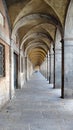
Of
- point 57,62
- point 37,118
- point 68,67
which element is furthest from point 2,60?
point 57,62

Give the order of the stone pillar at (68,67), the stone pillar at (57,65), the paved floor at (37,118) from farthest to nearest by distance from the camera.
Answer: the stone pillar at (57,65) < the stone pillar at (68,67) < the paved floor at (37,118)

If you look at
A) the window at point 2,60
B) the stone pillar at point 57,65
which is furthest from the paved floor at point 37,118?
the stone pillar at point 57,65

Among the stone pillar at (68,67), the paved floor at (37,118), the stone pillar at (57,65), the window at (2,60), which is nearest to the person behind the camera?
the paved floor at (37,118)

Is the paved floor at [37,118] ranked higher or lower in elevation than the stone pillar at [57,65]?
lower

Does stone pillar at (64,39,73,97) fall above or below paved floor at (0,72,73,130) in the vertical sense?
above

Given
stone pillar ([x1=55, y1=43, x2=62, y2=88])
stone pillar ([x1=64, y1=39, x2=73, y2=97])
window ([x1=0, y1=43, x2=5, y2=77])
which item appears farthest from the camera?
stone pillar ([x1=55, y1=43, x2=62, y2=88])

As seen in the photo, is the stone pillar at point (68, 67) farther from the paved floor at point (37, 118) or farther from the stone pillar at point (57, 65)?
the stone pillar at point (57, 65)

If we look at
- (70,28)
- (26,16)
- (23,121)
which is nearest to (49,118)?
(23,121)

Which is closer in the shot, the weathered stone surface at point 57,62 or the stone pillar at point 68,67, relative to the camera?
the stone pillar at point 68,67

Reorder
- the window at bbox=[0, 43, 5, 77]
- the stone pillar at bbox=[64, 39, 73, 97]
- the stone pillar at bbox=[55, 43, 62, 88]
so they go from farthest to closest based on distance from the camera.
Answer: the stone pillar at bbox=[55, 43, 62, 88], the stone pillar at bbox=[64, 39, 73, 97], the window at bbox=[0, 43, 5, 77]

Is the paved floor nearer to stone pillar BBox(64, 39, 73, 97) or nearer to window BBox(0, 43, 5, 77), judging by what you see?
window BBox(0, 43, 5, 77)

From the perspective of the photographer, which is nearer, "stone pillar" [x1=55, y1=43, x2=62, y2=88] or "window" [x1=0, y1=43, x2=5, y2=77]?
"window" [x1=0, y1=43, x2=5, y2=77]

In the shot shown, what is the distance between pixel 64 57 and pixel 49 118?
4556 millimetres

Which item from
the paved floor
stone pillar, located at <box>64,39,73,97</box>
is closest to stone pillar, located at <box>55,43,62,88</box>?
stone pillar, located at <box>64,39,73,97</box>
